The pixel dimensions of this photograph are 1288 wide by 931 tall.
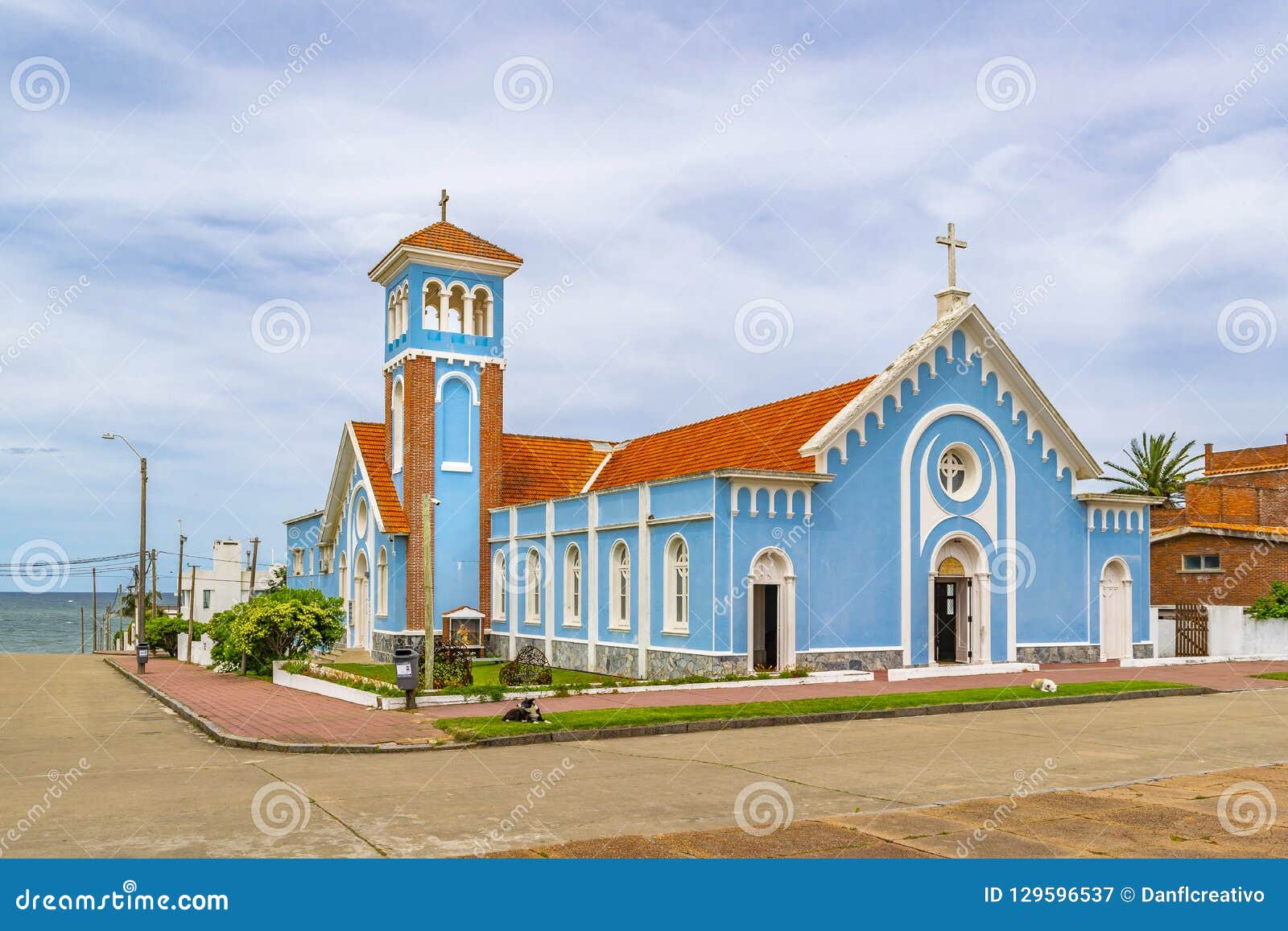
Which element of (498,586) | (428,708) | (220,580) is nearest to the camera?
(428,708)

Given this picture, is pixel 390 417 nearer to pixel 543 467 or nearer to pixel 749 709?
pixel 543 467

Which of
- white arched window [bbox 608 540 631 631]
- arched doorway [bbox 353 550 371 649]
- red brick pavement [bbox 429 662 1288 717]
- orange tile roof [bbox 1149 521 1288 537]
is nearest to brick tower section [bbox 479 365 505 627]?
arched doorway [bbox 353 550 371 649]

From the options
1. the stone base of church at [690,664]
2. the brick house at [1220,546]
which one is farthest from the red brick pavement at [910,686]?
the brick house at [1220,546]

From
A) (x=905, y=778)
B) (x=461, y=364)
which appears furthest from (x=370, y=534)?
(x=905, y=778)

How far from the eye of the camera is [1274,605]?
3316 centimetres

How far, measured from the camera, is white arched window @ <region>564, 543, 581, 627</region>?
100 feet

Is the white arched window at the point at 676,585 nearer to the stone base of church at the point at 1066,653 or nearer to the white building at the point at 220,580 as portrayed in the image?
the stone base of church at the point at 1066,653

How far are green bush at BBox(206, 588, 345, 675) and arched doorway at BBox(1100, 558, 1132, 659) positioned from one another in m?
20.5

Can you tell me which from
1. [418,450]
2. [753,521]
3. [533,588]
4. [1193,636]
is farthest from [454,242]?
[1193,636]

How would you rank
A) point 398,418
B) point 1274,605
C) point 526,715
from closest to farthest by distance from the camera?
→ point 526,715
point 1274,605
point 398,418

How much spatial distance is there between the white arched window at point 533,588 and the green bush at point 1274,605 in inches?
812

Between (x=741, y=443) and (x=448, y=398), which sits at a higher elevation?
(x=448, y=398)

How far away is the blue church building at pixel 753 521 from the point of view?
2519cm

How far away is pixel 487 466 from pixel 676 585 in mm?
11368
